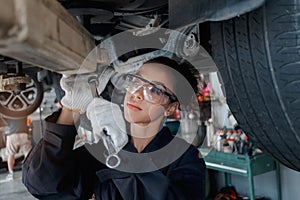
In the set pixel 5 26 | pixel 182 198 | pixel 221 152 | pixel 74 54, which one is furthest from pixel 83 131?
pixel 221 152

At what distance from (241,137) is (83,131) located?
181 centimetres

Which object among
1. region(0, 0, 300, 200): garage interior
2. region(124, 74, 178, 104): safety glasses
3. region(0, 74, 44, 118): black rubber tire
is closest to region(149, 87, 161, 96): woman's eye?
region(124, 74, 178, 104): safety glasses

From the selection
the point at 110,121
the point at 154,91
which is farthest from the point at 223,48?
the point at 110,121

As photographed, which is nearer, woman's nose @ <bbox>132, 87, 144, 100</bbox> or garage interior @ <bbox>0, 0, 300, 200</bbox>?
garage interior @ <bbox>0, 0, 300, 200</bbox>

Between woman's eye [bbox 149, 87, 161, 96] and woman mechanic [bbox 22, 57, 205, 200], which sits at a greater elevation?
woman's eye [bbox 149, 87, 161, 96]

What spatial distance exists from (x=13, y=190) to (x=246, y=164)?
248 centimetres

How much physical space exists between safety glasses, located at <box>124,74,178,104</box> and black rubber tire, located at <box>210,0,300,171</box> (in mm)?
209

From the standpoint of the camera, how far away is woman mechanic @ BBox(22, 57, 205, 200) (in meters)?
0.79

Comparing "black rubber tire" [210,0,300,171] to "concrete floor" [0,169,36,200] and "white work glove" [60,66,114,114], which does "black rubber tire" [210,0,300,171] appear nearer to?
"white work glove" [60,66,114,114]

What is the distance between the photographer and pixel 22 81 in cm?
114

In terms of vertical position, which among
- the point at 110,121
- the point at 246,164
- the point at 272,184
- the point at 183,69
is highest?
the point at 183,69

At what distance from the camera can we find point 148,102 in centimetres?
80

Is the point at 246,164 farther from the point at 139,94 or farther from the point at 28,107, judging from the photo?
the point at 139,94

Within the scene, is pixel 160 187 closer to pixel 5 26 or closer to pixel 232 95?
pixel 232 95
